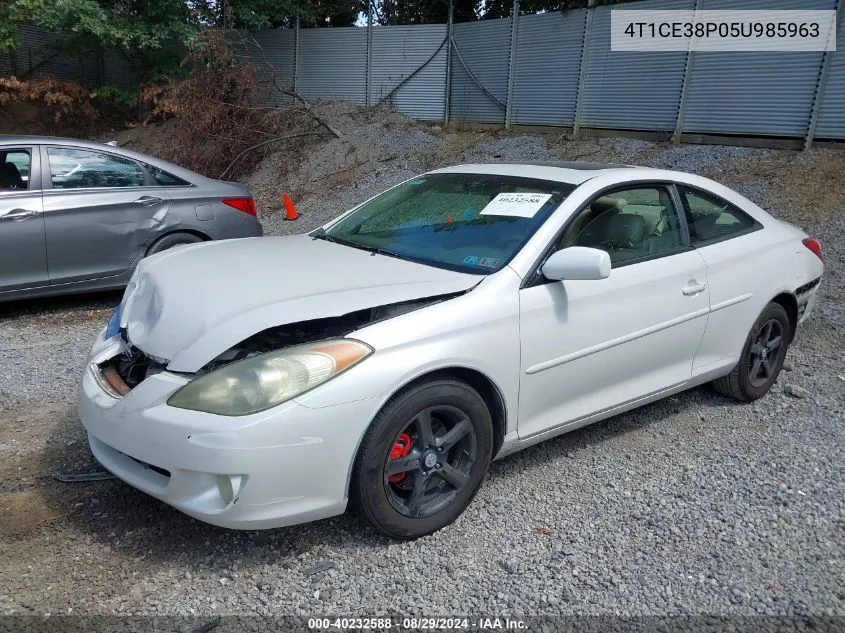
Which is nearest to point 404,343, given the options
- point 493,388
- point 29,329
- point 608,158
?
point 493,388

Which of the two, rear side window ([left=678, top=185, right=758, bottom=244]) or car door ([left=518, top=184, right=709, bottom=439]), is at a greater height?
rear side window ([left=678, top=185, right=758, bottom=244])

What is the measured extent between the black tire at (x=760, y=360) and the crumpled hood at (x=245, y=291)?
222 centimetres

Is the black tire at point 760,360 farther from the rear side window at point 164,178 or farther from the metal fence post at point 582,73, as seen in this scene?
the metal fence post at point 582,73

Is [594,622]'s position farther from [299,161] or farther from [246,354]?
[299,161]

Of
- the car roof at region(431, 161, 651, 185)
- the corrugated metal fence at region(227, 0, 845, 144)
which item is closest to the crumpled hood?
the car roof at region(431, 161, 651, 185)

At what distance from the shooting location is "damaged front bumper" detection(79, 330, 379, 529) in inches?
103

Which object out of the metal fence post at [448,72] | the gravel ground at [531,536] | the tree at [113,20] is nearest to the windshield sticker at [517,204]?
the gravel ground at [531,536]

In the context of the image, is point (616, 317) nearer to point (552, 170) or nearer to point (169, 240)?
point (552, 170)

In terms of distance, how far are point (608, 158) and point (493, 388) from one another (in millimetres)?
8342

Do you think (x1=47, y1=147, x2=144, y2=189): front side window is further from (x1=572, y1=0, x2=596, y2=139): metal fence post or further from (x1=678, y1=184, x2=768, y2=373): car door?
(x1=572, y1=0, x2=596, y2=139): metal fence post

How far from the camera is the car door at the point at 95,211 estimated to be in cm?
591

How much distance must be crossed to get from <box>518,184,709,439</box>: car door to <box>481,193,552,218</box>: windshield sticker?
220mm

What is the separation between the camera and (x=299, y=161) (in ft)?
44.6

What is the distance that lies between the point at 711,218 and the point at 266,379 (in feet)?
9.88
